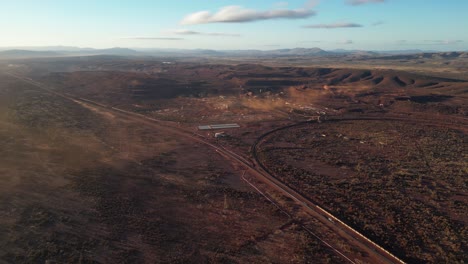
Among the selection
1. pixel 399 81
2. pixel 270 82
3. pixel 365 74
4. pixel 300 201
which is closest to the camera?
pixel 300 201

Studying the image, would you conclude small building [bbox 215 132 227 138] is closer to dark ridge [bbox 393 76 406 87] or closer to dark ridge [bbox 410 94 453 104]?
dark ridge [bbox 410 94 453 104]

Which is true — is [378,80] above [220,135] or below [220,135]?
above

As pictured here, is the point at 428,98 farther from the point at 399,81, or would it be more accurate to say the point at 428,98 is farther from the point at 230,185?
the point at 230,185

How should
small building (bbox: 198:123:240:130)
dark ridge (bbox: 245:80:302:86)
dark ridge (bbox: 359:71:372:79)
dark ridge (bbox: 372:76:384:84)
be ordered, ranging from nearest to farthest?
small building (bbox: 198:123:240:130), dark ridge (bbox: 245:80:302:86), dark ridge (bbox: 372:76:384:84), dark ridge (bbox: 359:71:372:79)

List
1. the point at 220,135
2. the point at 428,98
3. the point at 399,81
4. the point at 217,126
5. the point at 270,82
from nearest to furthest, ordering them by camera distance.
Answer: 1. the point at 220,135
2. the point at 217,126
3. the point at 428,98
4. the point at 270,82
5. the point at 399,81

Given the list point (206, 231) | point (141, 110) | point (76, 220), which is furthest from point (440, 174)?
point (141, 110)

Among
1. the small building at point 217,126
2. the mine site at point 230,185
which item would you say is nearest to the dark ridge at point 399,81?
the mine site at point 230,185

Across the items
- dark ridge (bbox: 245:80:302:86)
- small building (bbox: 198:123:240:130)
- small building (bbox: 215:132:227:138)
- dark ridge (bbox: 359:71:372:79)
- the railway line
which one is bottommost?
the railway line

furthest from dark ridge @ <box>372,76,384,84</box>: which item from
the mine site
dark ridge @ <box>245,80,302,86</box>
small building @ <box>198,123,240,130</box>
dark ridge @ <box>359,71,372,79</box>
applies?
small building @ <box>198,123,240,130</box>

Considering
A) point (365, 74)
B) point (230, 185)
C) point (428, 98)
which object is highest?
point (365, 74)

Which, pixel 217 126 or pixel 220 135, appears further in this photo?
pixel 217 126

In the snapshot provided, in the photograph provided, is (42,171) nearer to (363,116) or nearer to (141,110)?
(141,110)

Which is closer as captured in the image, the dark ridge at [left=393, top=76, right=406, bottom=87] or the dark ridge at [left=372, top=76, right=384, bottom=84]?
the dark ridge at [left=393, top=76, right=406, bottom=87]

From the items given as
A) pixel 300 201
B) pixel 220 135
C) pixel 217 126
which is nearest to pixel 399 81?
pixel 217 126
